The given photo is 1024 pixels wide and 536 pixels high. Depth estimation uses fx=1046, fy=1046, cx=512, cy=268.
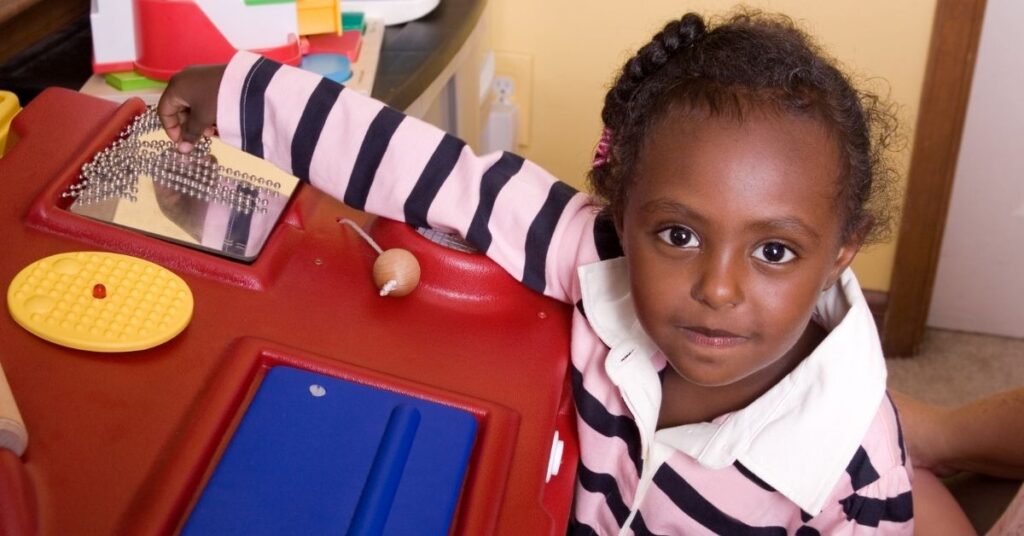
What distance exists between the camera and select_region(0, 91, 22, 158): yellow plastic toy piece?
2.69 ft

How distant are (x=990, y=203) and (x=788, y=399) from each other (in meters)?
1.01

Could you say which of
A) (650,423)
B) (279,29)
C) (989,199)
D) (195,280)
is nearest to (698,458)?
(650,423)

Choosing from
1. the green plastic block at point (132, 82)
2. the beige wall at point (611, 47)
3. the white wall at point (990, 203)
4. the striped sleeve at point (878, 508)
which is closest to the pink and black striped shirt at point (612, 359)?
the striped sleeve at point (878, 508)

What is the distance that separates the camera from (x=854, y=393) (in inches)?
28.4

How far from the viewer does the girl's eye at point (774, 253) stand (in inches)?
26.7

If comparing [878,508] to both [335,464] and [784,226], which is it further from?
[335,464]

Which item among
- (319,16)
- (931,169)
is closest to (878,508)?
(319,16)

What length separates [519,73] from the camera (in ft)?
5.19

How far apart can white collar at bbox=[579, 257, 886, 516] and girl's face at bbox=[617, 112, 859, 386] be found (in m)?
0.04

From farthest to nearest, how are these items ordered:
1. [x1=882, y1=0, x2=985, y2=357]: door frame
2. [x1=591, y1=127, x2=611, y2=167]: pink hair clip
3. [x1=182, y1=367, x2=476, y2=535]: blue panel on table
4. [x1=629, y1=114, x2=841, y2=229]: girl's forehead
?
[x1=882, y1=0, x2=985, y2=357]: door frame → [x1=591, y1=127, x2=611, y2=167]: pink hair clip → [x1=629, y1=114, x2=841, y2=229]: girl's forehead → [x1=182, y1=367, x2=476, y2=535]: blue panel on table

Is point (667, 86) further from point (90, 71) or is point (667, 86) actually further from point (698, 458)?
point (90, 71)

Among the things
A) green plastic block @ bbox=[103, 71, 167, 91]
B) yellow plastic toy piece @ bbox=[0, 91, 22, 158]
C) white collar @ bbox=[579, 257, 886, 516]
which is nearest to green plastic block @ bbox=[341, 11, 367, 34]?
green plastic block @ bbox=[103, 71, 167, 91]

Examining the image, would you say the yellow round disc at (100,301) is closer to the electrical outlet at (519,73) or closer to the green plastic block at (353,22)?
the green plastic block at (353,22)

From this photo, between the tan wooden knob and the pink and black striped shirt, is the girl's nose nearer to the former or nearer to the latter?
the pink and black striped shirt
